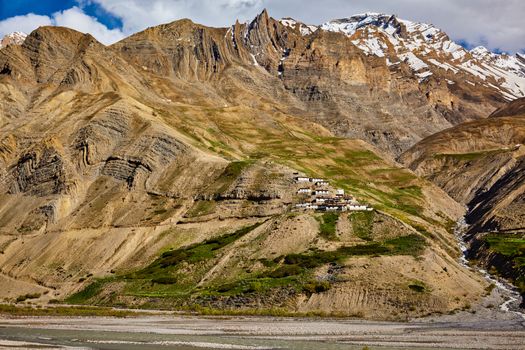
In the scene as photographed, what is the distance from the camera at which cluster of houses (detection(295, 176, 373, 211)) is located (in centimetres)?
14550

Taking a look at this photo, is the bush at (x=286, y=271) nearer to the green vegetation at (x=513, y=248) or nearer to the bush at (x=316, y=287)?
the bush at (x=316, y=287)

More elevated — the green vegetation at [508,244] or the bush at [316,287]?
the green vegetation at [508,244]

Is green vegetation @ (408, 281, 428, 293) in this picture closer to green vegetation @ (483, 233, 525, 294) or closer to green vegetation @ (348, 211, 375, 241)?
green vegetation @ (483, 233, 525, 294)

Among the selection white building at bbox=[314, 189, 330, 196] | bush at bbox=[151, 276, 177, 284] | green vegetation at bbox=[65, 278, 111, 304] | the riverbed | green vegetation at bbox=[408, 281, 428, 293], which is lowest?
the riverbed

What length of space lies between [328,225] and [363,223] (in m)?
6.37

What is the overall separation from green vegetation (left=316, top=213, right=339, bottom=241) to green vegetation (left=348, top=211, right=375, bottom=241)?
3.15 m

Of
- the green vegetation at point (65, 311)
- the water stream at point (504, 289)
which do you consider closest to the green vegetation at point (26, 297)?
the green vegetation at point (65, 311)

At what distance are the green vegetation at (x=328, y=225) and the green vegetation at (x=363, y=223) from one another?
3.15 metres

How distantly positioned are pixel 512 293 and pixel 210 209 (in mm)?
63689

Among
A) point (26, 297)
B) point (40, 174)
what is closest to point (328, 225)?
point (26, 297)

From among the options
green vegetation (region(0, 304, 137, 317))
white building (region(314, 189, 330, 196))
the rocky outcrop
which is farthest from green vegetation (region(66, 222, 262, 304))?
the rocky outcrop

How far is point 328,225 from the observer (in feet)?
434

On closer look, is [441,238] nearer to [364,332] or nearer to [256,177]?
[256,177]

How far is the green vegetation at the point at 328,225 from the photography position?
128 meters
